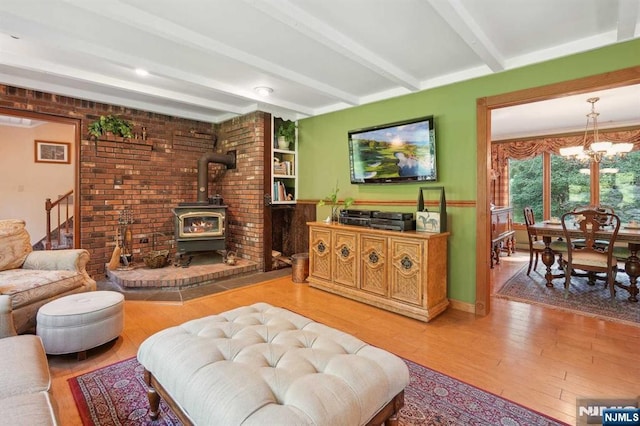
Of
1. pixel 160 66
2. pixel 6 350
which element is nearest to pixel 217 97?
pixel 160 66

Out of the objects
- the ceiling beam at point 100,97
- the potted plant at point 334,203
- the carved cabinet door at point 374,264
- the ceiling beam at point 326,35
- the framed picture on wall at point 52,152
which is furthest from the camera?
the framed picture on wall at point 52,152

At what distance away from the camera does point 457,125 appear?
3.19 metres

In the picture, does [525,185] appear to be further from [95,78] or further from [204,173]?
[95,78]

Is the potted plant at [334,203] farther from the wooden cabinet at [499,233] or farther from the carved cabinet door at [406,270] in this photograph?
the wooden cabinet at [499,233]

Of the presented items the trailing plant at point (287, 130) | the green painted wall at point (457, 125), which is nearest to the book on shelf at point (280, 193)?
the trailing plant at point (287, 130)

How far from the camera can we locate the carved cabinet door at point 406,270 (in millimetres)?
2918

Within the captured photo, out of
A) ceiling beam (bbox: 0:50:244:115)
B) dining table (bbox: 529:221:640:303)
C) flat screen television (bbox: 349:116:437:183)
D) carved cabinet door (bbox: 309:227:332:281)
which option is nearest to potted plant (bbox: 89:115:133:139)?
ceiling beam (bbox: 0:50:244:115)

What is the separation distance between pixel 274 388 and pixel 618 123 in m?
7.09

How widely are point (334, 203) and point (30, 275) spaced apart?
3.09 meters

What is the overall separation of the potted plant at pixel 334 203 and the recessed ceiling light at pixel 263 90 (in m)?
1.51

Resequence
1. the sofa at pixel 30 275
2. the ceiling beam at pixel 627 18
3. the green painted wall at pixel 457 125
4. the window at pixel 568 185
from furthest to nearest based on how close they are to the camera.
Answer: the window at pixel 568 185 < the green painted wall at pixel 457 125 < the sofa at pixel 30 275 < the ceiling beam at pixel 627 18

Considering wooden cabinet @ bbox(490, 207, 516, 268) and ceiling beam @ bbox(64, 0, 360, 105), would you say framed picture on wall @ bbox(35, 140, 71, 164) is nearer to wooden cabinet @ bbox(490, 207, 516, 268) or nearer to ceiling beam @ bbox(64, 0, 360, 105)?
ceiling beam @ bbox(64, 0, 360, 105)

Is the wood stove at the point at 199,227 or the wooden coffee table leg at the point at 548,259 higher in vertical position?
the wood stove at the point at 199,227

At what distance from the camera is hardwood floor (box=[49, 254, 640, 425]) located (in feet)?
6.11
